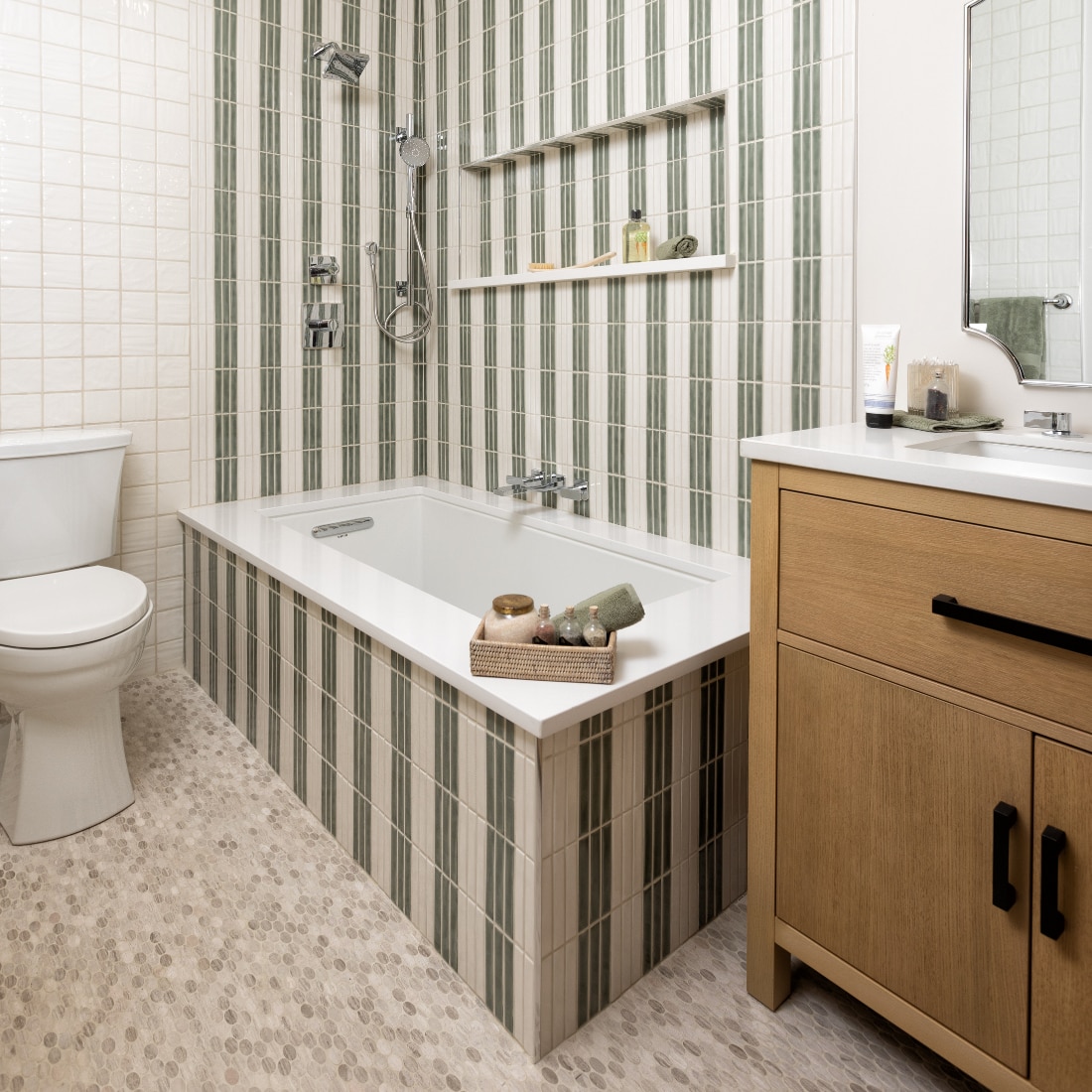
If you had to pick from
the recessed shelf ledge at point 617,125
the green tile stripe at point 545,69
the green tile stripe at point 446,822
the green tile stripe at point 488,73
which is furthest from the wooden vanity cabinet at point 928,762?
the green tile stripe at point 488,73

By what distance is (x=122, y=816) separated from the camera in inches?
80.7

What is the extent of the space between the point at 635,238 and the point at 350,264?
1.16 metres

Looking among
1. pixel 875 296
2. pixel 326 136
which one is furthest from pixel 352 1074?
pixel 326 136

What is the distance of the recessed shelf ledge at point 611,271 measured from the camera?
6.81 feet

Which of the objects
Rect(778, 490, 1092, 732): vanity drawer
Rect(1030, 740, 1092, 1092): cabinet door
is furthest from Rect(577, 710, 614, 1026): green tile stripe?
Rect(1030, 740, 1092, 1092): cabinet door

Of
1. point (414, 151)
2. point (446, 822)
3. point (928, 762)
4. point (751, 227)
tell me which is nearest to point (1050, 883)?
point (928, 762)

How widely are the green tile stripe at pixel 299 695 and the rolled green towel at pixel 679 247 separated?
1.23 m

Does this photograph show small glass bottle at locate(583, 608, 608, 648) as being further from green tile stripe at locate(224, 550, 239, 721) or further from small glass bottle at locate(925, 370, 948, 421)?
green tile stripe at locate(224, 550, 239, 721)

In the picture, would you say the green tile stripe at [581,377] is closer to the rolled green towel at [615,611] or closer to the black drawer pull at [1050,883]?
the rolled green towel at [615,611]

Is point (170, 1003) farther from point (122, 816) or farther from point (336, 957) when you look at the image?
point (122, 816)

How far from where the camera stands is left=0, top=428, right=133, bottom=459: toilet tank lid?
219 centimetres

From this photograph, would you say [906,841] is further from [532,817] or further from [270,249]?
[270,249]

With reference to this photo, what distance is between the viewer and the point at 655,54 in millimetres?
2168

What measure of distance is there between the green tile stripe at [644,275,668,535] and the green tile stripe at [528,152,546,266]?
51cm
